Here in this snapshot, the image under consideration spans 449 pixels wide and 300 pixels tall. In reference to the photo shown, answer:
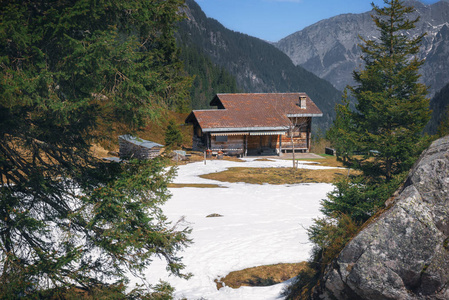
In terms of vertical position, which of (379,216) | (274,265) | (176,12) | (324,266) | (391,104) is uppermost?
(176,12)

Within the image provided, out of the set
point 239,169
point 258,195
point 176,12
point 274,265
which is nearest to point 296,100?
point 239,169

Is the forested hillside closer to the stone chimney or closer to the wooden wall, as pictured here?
the stone chimney

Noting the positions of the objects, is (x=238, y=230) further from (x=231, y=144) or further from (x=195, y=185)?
(x=231, y=144)

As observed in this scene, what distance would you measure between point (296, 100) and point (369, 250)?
39.2m

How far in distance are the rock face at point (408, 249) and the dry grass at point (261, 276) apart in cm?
532

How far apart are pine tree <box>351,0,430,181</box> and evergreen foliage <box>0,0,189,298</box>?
27.3ft

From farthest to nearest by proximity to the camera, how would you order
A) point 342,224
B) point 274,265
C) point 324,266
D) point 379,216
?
point 274,265
point 342,224
point 324,266
point 379,216

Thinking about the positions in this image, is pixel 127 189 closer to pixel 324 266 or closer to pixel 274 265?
pixel 324 266

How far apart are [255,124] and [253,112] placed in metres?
2.76

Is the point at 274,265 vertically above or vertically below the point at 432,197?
below

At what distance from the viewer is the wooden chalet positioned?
37531 mm

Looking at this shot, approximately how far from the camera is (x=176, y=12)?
757 centimetres

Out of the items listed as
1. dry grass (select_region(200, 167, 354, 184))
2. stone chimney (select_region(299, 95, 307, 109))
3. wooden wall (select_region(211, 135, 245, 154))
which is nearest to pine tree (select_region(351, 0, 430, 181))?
dry grass (select_region(200, 167, 354, 184))

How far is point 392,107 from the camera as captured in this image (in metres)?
12.5
